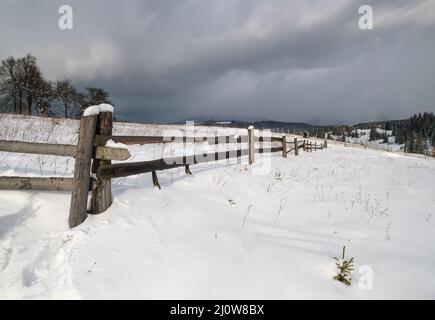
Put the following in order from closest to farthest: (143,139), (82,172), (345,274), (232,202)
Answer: (345,274)
(82,172)
(232,202)
(143,139)

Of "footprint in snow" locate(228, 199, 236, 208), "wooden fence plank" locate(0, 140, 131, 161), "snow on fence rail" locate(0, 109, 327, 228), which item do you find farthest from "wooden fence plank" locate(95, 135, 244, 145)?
"footprint in snow" locate(228, 199, 236, 208)

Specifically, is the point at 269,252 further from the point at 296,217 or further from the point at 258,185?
the point at 258,185

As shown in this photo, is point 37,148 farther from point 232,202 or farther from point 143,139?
point 232,202

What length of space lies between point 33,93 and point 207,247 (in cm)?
4345

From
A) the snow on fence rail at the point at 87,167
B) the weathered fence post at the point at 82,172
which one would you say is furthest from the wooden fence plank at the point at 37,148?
the weathered fence post at the point at 82,172

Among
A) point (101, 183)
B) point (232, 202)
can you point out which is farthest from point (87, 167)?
point (232, 202)

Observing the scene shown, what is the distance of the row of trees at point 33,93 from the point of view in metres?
36.5

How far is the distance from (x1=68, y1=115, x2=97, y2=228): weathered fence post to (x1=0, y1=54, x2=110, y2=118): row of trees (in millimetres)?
36181

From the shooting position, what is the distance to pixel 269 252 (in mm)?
3473

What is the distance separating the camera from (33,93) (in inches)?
1473

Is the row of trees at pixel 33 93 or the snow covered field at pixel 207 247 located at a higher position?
the row of trees at pixel 33 93

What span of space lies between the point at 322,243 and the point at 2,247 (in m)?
4.19

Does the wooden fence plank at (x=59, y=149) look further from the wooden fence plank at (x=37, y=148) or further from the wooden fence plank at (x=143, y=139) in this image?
the wooden fence plank at (x=143, y=139)

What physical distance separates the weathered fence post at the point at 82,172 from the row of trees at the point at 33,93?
36.2 meters
